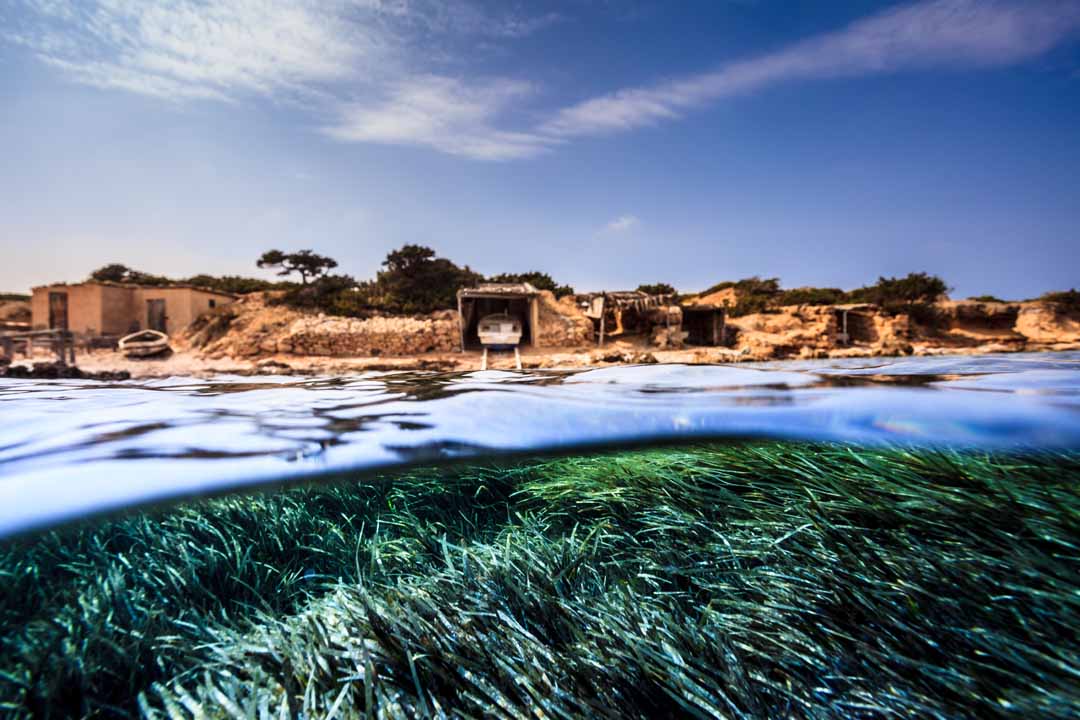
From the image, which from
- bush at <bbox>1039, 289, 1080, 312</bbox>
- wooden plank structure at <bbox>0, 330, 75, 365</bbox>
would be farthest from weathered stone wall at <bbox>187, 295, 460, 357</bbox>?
bush at <bbox>1039, 289, 1080, 312</bbox>

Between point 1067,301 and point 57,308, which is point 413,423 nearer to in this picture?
point 57,308

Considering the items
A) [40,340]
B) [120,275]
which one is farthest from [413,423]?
[120,275]

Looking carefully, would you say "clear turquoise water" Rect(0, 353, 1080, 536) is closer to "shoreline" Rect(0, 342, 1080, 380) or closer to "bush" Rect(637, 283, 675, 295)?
"shoreline" Rect(0, 342, 1080, 380)

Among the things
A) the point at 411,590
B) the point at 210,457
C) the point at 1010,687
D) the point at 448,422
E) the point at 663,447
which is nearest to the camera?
the point at 1010,687

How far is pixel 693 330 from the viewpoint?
23219 millimetres

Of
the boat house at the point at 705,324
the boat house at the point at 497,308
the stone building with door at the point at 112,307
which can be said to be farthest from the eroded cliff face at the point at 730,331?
the stone building with door at the point at 112,307

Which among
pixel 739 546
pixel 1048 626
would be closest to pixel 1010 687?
pixel 1048 626

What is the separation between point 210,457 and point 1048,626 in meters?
5.11

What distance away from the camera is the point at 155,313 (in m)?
25.1

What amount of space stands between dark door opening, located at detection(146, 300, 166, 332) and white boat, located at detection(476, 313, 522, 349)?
19773 millimetres

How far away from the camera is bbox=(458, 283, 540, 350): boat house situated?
20.3m

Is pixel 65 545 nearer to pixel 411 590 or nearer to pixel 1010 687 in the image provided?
pixel 411 590

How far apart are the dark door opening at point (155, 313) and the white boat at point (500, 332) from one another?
19773mm

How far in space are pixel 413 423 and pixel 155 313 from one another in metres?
30.1
